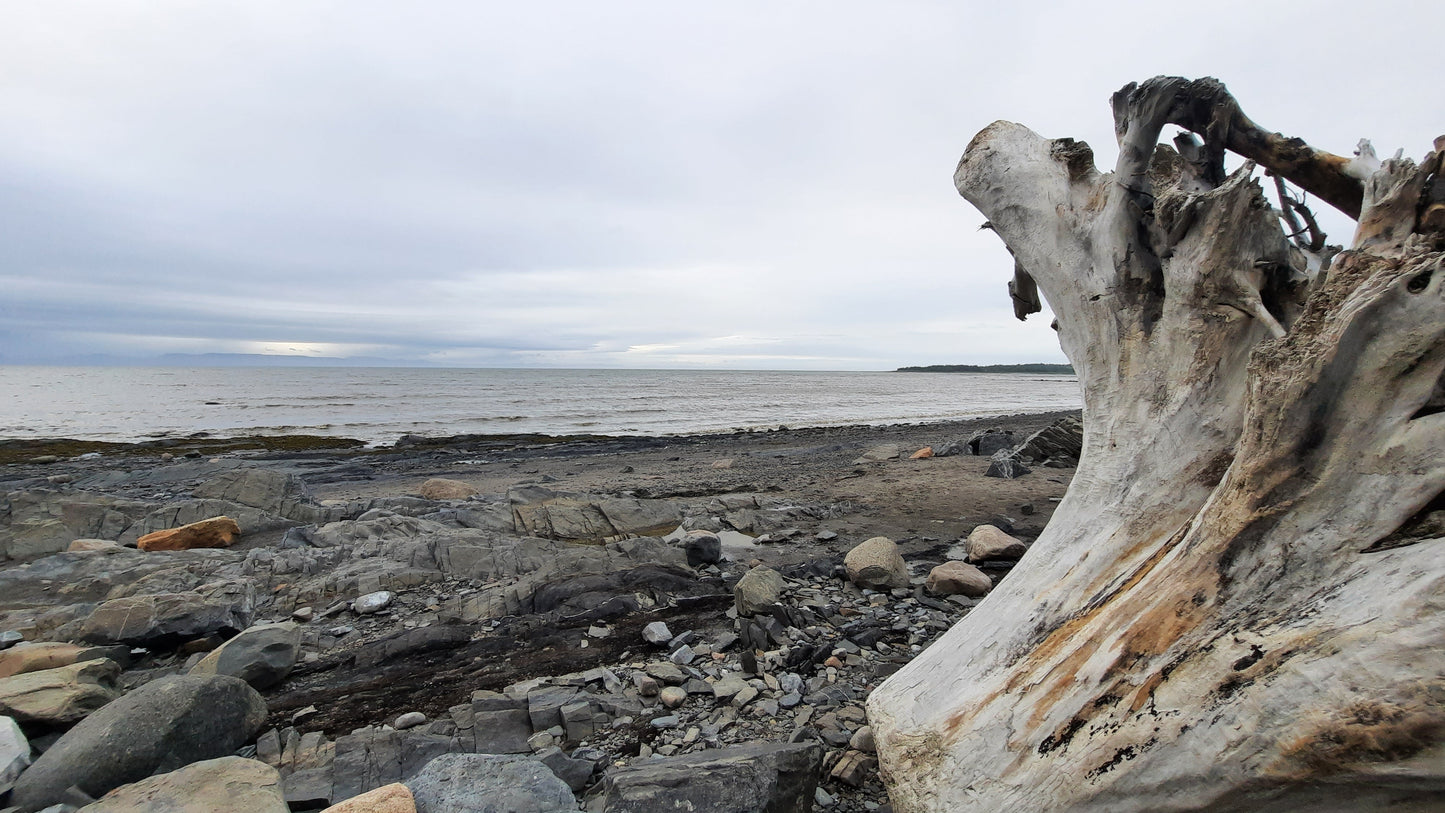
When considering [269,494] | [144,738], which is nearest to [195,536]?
[269,494]

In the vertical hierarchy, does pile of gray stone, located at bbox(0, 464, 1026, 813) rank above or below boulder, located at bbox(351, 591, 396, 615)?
above

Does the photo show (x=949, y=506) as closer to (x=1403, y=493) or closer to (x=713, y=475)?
(x=713, y=475)

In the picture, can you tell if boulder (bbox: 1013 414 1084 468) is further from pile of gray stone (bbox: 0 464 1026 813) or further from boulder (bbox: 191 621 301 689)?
boulder (bbox: 191 621 301 689)

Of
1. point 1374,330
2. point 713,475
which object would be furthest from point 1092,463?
point 713,475

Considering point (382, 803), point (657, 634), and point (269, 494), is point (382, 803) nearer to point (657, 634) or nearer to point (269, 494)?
point (657, 634)

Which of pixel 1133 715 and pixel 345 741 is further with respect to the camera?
pixel 345 741

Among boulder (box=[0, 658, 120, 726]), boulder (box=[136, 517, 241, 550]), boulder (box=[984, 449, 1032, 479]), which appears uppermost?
boulder (box=[984, 449, 1032, 479])

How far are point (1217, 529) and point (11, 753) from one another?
5.74 metres

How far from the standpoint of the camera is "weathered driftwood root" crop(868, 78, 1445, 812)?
1.90 metres

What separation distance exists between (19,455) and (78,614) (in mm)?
22431

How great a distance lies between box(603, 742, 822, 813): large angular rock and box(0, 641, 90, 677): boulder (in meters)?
4.62

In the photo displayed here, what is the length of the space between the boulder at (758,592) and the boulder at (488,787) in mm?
2659

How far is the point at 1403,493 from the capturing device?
2.06m

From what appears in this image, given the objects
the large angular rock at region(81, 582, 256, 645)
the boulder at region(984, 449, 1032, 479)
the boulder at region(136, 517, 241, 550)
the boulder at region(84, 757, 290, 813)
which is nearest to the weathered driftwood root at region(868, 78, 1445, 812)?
the boulder at region(84, 757, 290, 813)
